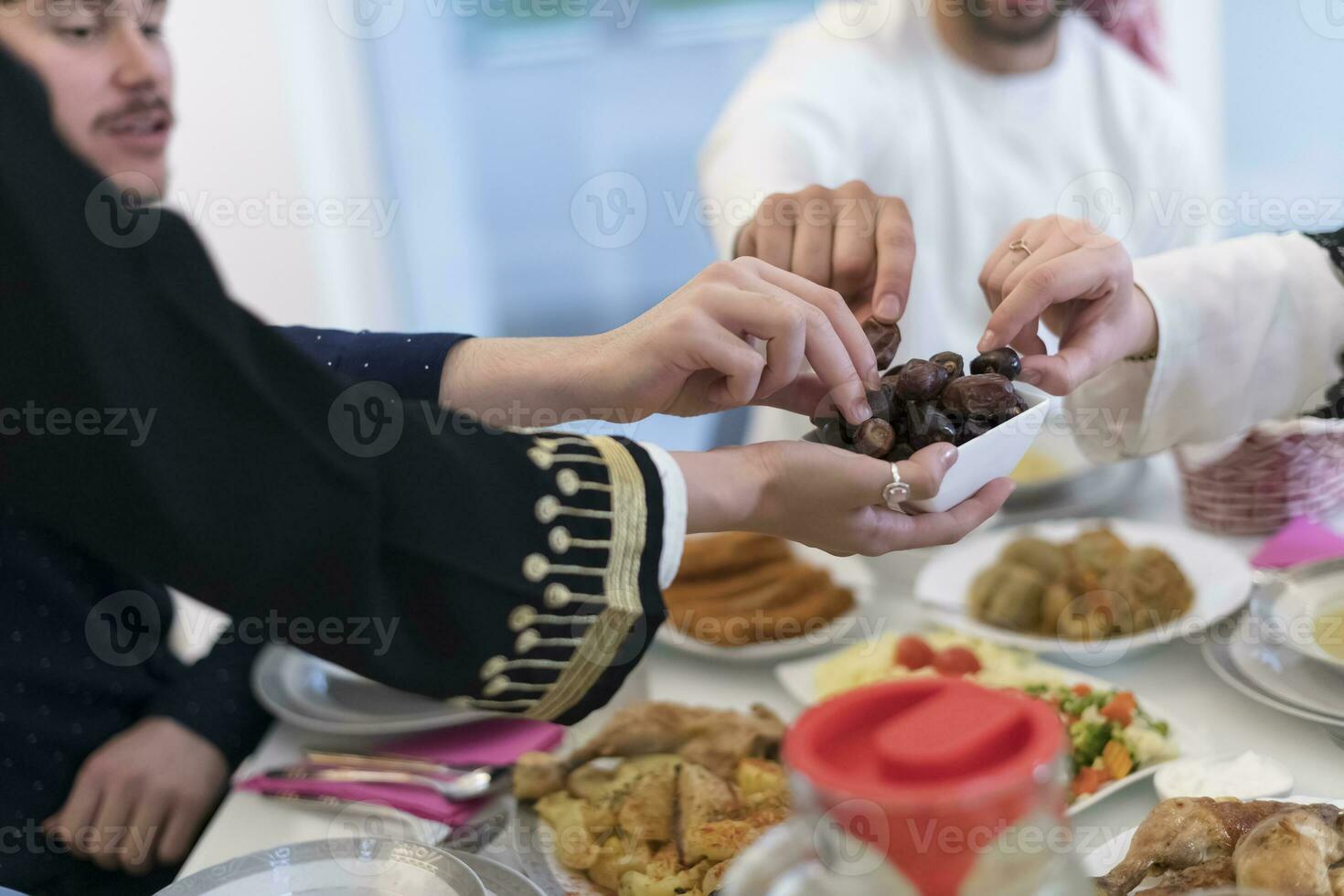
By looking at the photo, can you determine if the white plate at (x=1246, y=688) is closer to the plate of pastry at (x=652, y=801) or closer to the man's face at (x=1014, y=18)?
the plate of pastry at (x=652, y=801)

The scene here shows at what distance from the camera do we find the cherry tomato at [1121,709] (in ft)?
2.80

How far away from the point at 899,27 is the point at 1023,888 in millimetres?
1700

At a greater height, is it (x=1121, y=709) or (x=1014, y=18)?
(x=1014, y=18)

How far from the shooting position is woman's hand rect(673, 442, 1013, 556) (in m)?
0.72
